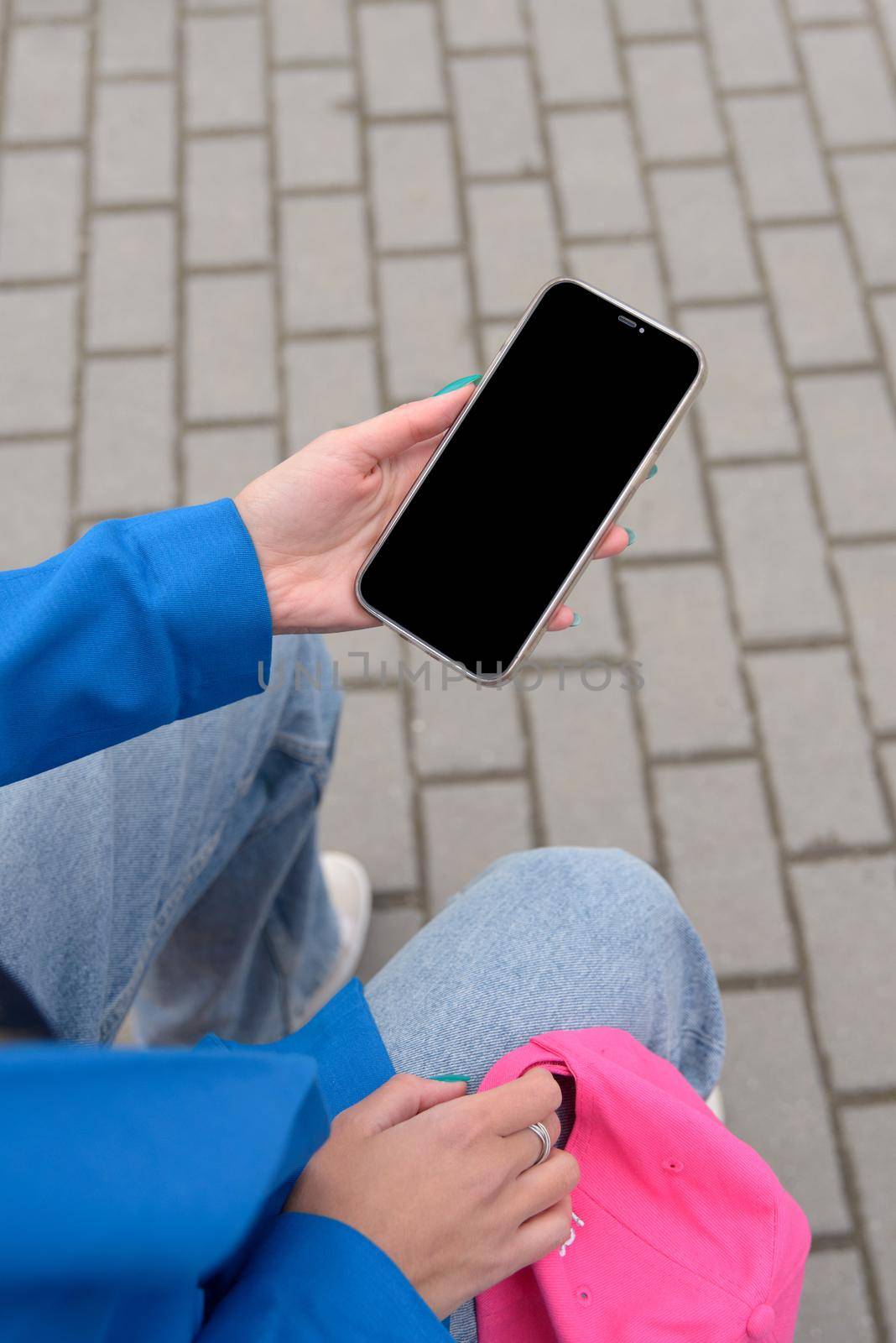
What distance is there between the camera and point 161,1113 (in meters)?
0.74

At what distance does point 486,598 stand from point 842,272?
1654 mm

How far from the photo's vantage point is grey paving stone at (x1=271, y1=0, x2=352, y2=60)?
118 inches

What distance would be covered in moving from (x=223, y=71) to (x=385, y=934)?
215 centimetres

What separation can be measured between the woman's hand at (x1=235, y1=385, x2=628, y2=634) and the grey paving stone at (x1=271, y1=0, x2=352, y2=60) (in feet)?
6.13

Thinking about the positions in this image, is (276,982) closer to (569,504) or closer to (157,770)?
(157,770)

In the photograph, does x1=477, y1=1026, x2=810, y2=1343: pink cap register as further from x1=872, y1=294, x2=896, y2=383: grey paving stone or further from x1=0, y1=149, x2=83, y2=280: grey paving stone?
x1=0, y1=149, x2=83, y2=280: grey paving stone

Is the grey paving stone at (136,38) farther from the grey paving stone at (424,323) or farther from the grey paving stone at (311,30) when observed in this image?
the grey paving stone at (424,323)

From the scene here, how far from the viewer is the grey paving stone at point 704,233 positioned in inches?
107

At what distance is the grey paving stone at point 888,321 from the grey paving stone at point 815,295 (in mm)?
33

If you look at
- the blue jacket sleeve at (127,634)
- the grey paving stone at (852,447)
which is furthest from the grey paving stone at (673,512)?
the blue jacket sleeve at (127,634)

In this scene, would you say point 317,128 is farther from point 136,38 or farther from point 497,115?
point 136,38

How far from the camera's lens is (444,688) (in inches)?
92.9

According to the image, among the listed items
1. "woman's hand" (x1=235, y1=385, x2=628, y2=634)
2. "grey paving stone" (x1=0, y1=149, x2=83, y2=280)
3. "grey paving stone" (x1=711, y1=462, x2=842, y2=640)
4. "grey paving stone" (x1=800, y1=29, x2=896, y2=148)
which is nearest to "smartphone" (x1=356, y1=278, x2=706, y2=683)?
"woman's hand" (x1=235, y1=385, x2=628, y2=634)

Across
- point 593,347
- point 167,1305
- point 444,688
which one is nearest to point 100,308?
point 444,688
